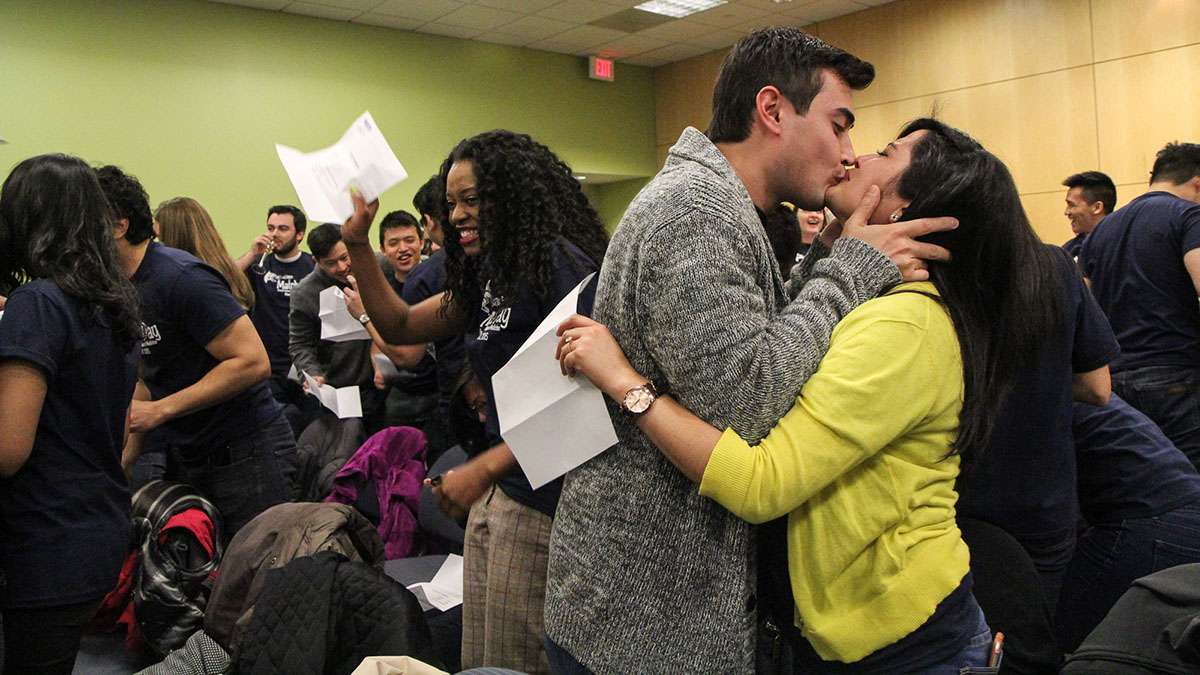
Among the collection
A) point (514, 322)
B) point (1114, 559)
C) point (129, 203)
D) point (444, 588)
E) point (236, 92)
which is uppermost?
point (236, 92)

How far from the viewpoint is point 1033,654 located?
4.27ft

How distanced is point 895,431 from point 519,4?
22.3ft

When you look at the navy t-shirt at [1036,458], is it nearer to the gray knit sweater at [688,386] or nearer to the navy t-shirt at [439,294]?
the gray knit sweater at [688,386]

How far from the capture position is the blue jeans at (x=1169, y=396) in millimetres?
2842

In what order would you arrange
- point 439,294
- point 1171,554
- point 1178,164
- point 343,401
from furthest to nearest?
point 343,401 → point 1178,164 → point 439,294 → point 1171,554

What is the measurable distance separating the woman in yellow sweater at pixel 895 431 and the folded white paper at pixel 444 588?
144 cm

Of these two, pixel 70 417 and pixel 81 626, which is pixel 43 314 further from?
pixel 81 626

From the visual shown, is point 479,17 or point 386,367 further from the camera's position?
point 479,17

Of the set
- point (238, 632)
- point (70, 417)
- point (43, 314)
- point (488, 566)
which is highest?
point (43, 314)

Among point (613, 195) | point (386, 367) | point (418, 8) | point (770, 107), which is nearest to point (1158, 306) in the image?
point (770, 107)

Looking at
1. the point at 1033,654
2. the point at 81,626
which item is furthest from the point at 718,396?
the point at 81,626

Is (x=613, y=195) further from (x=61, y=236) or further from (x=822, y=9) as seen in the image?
(x=61, y=236)

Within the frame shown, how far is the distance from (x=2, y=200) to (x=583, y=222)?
1070 mm

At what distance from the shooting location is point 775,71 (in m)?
1.18
